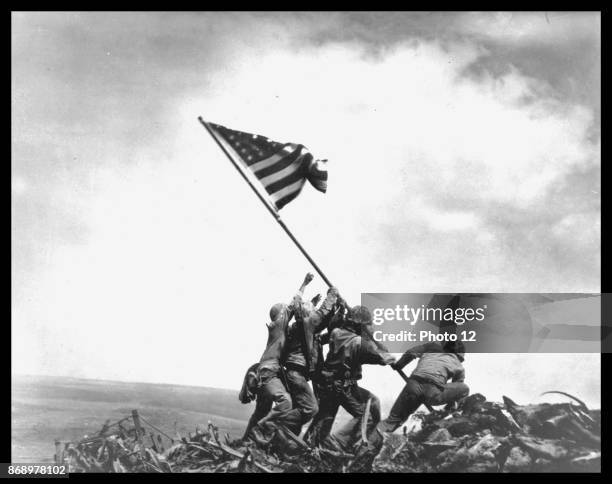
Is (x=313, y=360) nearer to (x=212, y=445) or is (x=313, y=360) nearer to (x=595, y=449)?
(x=212, y=445)

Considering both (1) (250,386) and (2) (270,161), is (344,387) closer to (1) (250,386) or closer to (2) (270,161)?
(1) (250,386)

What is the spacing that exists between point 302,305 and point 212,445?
2194 mm

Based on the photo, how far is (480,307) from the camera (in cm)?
1086

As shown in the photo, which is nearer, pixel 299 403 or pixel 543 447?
pixel 543 447

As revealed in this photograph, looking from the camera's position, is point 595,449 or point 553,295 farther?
point 553,295

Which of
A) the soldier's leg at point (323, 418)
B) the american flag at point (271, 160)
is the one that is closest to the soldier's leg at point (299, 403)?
the soldier's leg at point (323, 418)

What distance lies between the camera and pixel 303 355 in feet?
34.8

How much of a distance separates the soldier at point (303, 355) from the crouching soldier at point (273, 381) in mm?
82

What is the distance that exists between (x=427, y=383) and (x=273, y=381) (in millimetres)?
2041

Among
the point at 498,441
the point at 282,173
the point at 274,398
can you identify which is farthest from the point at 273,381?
the point at 498,441

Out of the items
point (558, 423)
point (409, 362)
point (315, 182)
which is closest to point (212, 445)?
point (409, 362)

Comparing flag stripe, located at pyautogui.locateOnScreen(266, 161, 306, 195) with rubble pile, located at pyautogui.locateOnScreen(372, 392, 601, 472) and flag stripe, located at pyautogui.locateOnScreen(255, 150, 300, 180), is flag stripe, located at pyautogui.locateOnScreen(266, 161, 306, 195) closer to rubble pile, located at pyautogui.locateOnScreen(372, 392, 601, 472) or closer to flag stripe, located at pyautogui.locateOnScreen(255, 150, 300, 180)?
flag stripe, located at pyautogui.locateOnScreen(255, 150, 300, 180)

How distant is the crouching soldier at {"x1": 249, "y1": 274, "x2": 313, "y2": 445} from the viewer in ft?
33.9

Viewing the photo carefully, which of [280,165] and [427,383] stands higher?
[280,165]
